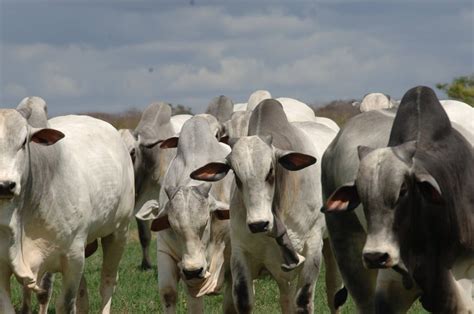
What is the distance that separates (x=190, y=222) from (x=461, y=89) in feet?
71.6

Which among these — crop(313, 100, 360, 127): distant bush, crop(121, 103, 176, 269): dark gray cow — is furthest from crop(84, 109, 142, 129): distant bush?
crop(121, 103, 176, 269): dark gray cow

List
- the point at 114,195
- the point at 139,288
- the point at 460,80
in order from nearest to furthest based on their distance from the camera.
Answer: the point at 114,195 < the point at 139,288 < the point at 460,80

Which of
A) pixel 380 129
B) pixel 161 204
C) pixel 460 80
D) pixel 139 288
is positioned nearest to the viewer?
pixel 380 129

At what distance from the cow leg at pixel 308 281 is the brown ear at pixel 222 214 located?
0.72 meters

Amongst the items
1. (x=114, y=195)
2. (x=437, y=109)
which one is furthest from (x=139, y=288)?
(x=437, y=109)

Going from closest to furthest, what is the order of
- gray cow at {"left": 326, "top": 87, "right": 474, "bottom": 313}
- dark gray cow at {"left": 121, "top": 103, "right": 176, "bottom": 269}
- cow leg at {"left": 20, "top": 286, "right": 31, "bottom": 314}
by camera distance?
gray cow at {"left": 326, "top": 87, "right": 474, "bottom": 313} → cow leg at {"left": 20, "top": 286, "right": 31, "bottom": 314} → dark gray cow at {"left": 121, "top": 103, "right": 176, "bottom": 269}

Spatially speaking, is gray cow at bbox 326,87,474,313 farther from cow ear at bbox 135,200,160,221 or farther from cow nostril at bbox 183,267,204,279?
cow ear at bbox 135,200,160,221

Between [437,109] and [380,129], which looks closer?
[437,109]

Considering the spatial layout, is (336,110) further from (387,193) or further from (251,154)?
(387,193)

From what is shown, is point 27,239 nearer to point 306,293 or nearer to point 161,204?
point 161,204

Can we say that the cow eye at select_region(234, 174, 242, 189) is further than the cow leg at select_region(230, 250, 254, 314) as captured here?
No

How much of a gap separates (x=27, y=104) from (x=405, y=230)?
437 centimetres

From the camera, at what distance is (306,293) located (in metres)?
10.5

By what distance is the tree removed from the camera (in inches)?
1201
